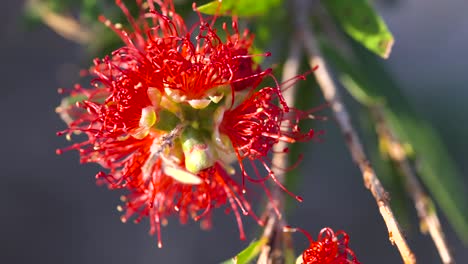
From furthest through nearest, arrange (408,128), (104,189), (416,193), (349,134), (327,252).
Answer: (104,189), (408,128), (416,193), (349,134), (327,252)

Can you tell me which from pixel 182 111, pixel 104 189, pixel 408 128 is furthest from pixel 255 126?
pixel 104 189

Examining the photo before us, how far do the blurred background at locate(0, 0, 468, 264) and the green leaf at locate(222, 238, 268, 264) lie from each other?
207 cm

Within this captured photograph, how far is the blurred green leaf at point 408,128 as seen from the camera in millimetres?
1586

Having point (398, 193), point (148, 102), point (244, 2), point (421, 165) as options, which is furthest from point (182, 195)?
point (398, 193)

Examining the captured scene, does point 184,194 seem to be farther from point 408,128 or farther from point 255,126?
point 408,128

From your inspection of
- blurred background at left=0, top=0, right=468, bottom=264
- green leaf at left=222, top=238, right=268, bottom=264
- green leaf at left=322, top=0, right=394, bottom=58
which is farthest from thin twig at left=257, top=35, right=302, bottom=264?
blurred background at left=0, top=0, right=468, bottom=264

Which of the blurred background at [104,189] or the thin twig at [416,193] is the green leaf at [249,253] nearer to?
the thin twig at [416,193]

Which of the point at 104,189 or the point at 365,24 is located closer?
the point at 365,24

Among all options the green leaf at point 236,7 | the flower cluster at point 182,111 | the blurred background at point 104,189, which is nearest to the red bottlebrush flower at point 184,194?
the flower cluster at point 182,111

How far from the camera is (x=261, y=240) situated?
1.19 m

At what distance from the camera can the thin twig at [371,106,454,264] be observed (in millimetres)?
1186

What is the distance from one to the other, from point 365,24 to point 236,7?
0.88 feet

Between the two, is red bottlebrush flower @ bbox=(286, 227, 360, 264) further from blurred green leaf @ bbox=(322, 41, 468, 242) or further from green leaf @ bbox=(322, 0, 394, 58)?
blurred green leaf @ bbox=(322, 41, 468, 242)

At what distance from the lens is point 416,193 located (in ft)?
4.53
